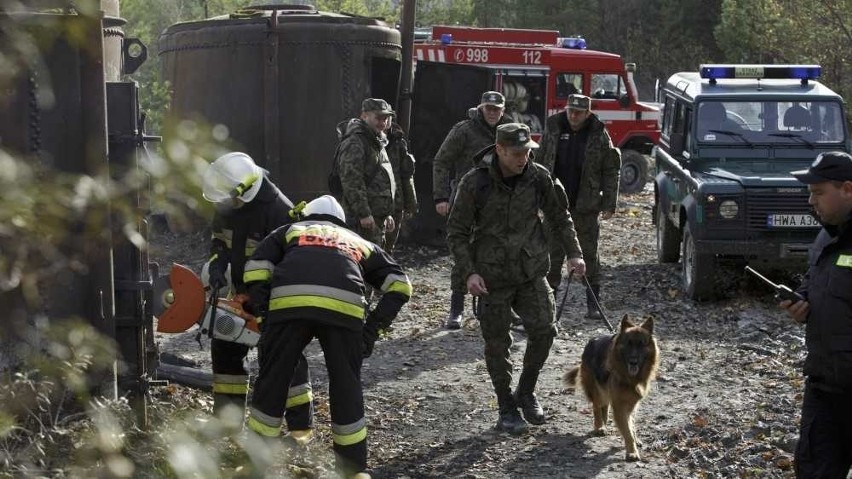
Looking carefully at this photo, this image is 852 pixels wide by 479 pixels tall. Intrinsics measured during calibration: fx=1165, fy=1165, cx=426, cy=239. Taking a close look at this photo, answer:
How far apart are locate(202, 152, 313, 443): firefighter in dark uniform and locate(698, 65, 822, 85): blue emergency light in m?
7.08

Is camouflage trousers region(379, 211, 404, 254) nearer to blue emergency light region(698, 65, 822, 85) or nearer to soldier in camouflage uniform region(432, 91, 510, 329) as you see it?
soldier in camouflage uniform region(432, 91, 510, 329)

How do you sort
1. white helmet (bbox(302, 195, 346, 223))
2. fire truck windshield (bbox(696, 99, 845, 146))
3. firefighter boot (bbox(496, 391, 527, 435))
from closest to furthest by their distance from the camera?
→ white helmet (bbox(302, 195, 346, 223)) → firefighter boot (bbox(496, 391, 527, 435)) → fire truck windshield (bbox(696, 99, 845, 146))

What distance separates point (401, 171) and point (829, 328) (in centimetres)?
672

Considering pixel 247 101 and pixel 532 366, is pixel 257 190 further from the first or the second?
pixel 247 101

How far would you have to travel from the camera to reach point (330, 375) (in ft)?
18.2

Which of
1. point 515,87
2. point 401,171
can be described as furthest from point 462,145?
point 515,87

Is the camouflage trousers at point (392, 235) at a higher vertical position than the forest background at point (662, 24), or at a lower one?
lower

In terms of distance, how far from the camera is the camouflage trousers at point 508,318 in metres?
6.98

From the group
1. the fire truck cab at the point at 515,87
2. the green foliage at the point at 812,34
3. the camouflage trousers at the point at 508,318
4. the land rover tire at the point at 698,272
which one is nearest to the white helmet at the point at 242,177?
the camouflage trousers at the point at 508,318

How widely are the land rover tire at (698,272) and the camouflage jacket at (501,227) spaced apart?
4531 millimetres

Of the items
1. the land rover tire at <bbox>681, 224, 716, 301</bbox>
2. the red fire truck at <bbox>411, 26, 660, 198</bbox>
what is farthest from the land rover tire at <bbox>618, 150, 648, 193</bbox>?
the land rover tire at <bbox>681, 224, 716, 301</bbox>

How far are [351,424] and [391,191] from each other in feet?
15.2

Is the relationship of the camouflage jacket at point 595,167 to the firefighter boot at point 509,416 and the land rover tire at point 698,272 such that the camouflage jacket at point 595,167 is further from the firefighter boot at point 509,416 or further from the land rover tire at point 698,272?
the firefighter boot at point 509,416

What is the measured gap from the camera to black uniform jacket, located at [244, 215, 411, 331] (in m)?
5.39
